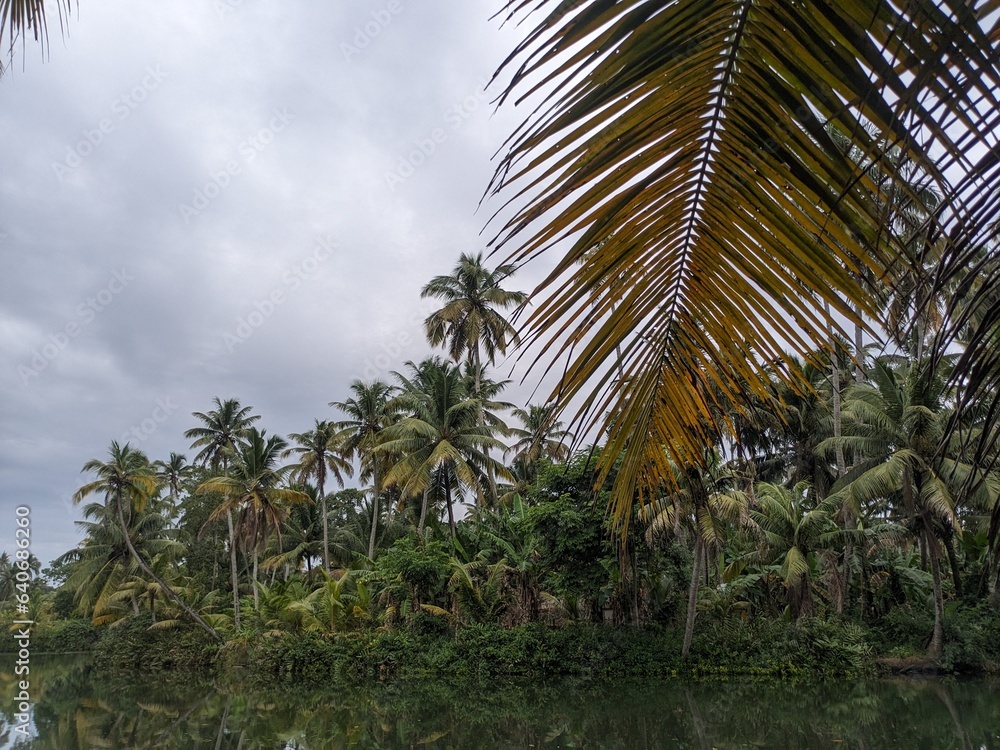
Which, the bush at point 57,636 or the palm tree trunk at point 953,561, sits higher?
the bush at point 57,636

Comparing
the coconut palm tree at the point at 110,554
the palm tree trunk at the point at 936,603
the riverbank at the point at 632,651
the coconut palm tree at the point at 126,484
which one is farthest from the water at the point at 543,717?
the coconut palm tree at the point at 110,554

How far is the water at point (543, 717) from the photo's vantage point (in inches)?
398

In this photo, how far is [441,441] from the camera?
22.8 m

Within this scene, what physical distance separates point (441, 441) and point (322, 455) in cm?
727

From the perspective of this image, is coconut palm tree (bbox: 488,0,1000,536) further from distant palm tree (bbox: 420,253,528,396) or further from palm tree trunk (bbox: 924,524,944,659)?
distant palm tree (bbox: 420,253,528,396)

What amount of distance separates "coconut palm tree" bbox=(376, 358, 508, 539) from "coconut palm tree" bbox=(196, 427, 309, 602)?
13.0 ft

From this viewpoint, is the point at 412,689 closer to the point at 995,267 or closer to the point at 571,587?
the point at 571,587

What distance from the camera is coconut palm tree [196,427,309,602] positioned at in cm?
2344

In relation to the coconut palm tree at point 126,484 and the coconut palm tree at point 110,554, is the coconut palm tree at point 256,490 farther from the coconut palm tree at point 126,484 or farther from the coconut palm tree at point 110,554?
the coconut palm tree at point 110,554

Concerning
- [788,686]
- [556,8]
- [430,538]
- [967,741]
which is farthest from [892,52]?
[430,538]

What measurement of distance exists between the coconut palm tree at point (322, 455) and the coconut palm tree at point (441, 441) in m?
3.86

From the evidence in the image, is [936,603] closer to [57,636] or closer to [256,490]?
[256,490]

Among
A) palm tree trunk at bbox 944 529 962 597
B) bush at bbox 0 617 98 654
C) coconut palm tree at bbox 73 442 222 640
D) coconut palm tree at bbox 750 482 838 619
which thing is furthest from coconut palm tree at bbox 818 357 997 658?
bush at bbox 0 617 98 654

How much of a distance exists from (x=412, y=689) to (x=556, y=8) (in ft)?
59.8
